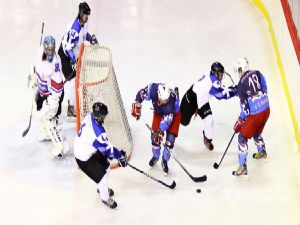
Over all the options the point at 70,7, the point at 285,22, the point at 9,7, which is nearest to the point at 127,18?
the point at 70,7

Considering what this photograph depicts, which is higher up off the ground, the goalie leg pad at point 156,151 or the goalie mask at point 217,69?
the goalie mask at point 217,69

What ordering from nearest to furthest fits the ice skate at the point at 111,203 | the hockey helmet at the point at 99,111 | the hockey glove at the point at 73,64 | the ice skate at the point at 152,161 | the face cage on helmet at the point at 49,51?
the hockey helmet at the point at 99,111 < the ice skate at the point at 111,203 < the face cage on helmet at the point at 49,51 < the ice skate at the point at 152,161 < the hockey glove at the point at 73,64

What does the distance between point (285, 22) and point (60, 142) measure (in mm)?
2410

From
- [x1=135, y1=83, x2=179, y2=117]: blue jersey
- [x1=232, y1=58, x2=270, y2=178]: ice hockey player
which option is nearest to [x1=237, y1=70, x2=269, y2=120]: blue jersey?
[x1=232, y1=58, x2=270, y2=178]: ice hockey player

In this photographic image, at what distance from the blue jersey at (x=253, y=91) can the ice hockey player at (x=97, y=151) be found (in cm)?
99

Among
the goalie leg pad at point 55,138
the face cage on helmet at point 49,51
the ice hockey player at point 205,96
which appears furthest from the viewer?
the goalie leg pad at point 55,138

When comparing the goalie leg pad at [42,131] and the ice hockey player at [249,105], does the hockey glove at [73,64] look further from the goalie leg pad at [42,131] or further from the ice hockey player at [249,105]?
the ice hockey player at [249,105]

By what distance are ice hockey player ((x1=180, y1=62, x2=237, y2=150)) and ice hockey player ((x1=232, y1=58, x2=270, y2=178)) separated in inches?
7.9

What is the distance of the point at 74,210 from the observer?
15.9 ft

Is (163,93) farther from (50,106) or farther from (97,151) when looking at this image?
(50,106)

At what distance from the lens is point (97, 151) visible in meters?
4.69

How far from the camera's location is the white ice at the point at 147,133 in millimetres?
4820

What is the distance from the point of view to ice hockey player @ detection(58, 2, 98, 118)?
562 cm

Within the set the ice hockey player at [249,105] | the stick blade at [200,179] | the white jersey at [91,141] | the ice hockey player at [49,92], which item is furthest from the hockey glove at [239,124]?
the ice hockey player at [49,92]
